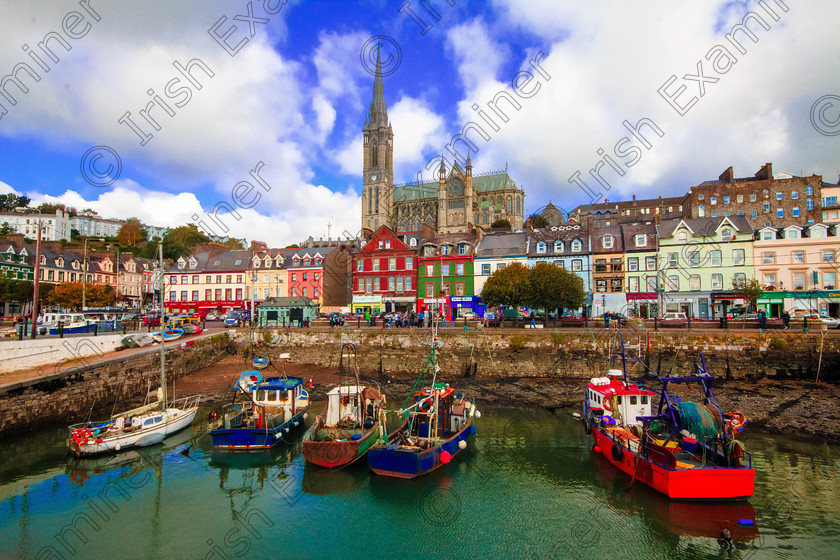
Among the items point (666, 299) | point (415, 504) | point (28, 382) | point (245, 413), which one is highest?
point (666, 299)

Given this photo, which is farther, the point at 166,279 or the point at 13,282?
the point at 166,279

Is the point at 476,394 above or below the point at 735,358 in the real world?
below

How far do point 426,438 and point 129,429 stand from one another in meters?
13.1

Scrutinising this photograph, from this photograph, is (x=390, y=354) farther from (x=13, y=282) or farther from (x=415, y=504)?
(x=13, y=282)

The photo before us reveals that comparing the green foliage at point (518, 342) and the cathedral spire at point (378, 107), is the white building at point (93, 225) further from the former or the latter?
the green foliage at point (518, 342)

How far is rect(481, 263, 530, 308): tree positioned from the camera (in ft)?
135

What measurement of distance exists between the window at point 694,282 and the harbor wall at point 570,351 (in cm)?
1699

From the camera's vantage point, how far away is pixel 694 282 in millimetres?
47656

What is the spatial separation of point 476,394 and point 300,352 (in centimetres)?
1758

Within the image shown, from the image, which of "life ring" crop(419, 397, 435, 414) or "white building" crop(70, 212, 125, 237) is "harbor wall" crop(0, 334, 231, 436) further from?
"white building" crop(70, 212, 125, 237)

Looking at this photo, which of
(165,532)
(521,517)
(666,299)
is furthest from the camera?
(666,299)

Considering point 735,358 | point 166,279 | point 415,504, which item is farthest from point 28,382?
point 166,279

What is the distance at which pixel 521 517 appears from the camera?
14.9 metres

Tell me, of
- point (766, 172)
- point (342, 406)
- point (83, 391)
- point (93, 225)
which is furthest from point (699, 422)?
point (93, 225)
